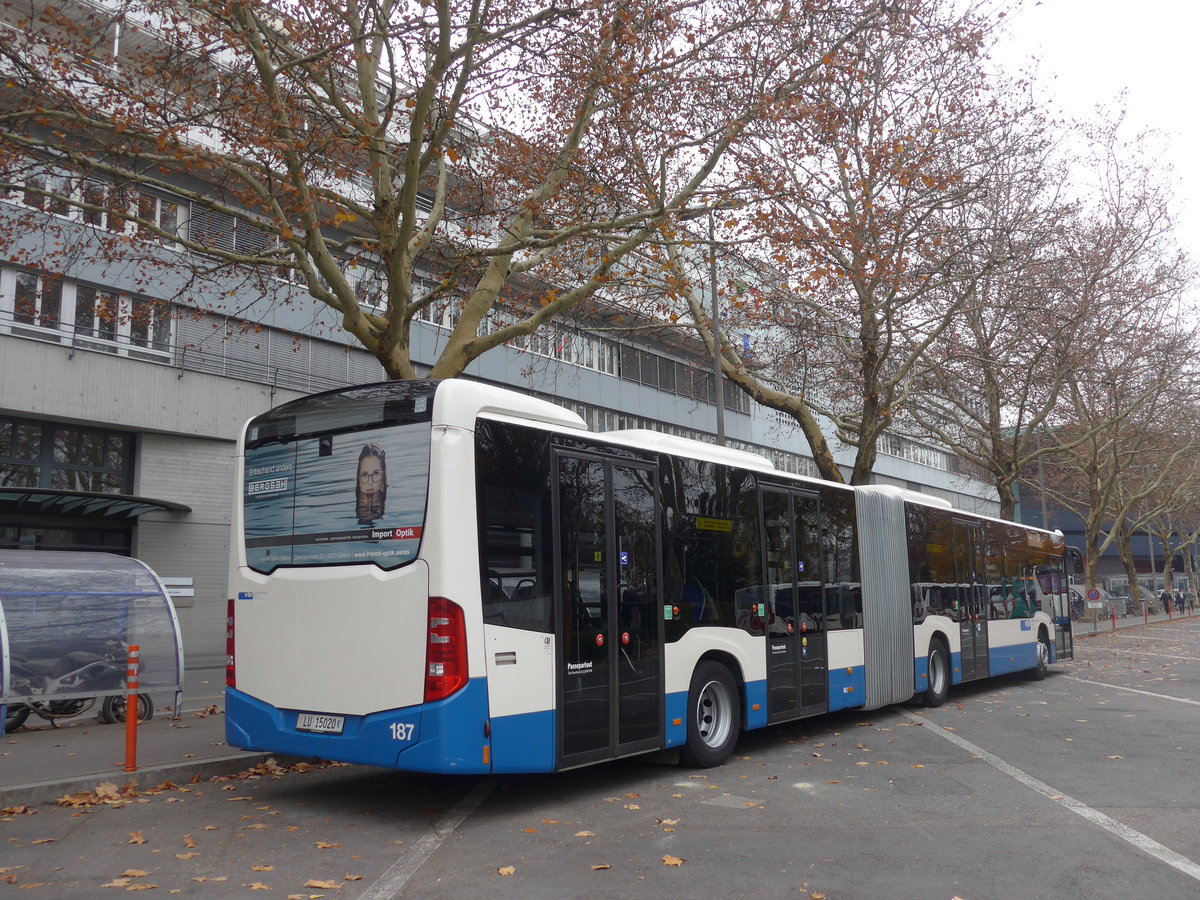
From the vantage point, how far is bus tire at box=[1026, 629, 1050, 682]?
748 inches

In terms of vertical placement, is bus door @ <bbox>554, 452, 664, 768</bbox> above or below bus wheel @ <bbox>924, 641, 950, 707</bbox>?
above

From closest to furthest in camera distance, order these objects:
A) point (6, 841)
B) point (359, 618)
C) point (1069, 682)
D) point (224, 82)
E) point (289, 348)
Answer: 1. point (6, 841)
2. point (359, 618)
3. point (224, 82)
4. point (1069, 682)
5. point (289, 348)

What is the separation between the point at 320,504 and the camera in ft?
25.8

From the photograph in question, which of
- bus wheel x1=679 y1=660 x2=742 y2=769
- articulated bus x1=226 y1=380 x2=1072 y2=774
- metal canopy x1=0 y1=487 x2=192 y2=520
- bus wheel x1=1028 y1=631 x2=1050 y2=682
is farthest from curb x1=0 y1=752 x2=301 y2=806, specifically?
bus wheel x1=1028 y1=631 x2=1050 y2=682

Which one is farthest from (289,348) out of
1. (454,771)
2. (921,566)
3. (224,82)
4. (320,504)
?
(454,771)

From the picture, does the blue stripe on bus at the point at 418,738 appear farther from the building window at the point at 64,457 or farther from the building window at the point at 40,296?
the building window at the point at 40,296

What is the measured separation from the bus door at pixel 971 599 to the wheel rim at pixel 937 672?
679 millimetres

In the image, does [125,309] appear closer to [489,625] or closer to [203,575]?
[203,575]

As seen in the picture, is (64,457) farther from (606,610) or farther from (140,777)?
(606,610)

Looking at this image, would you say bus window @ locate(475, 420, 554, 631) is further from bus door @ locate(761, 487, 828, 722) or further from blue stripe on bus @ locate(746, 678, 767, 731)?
bus door @ locate(761, 487, 828, 722)

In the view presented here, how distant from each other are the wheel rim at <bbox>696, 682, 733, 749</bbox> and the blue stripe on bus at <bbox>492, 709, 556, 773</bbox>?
229cm

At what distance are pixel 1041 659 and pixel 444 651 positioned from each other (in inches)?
609

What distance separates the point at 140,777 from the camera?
866 cm

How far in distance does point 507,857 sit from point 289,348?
68.1ft
